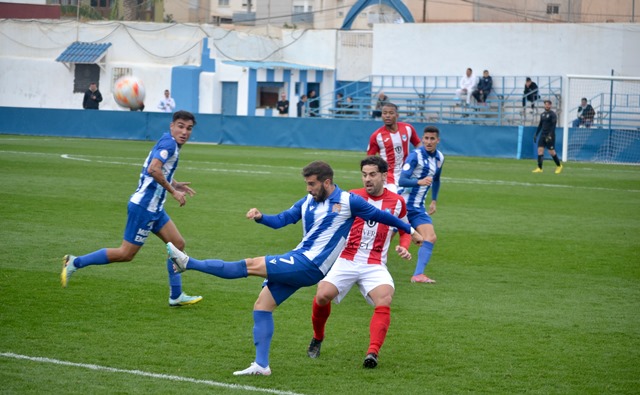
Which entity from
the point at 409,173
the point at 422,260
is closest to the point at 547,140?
the point at 409,173

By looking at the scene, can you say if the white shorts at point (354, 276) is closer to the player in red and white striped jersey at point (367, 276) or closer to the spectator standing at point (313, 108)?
the player in red and white striped jersey at point (367, 276)

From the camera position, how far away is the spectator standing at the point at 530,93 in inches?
1591

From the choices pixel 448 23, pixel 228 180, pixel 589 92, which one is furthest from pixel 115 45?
pixel 228 180

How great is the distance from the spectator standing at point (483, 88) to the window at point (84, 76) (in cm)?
2215

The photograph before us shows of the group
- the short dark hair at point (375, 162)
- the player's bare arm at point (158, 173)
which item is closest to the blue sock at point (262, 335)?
the short dark hair at point (375, 162)

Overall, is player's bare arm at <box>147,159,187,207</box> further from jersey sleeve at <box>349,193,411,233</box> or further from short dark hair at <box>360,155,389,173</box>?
jersey sleeve at <box>349,193,411,233</box>

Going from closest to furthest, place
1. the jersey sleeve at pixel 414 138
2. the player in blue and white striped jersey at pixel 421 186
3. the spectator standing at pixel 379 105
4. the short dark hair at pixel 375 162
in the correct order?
the short dark hair at pixel 375 162 < the player in blue and white striped jersey at pixel 421 186 < the jersey sleeve at pixel 414 138 < the spectator standing at pixel 379 105

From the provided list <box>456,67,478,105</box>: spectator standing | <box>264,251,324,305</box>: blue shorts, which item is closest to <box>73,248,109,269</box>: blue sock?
<box>264,251,324,305</box>: blue shorts

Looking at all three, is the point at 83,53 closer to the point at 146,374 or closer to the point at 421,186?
the point at 421,186

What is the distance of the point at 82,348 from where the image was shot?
8430 millimetres

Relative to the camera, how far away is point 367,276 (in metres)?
8.44

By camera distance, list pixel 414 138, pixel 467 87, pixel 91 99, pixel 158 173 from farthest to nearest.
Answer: pixel 467 87 → pixel 91 99 → pixel 414 138 → pixel 158 173

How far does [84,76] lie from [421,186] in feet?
143

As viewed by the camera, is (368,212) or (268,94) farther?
(268,94)
